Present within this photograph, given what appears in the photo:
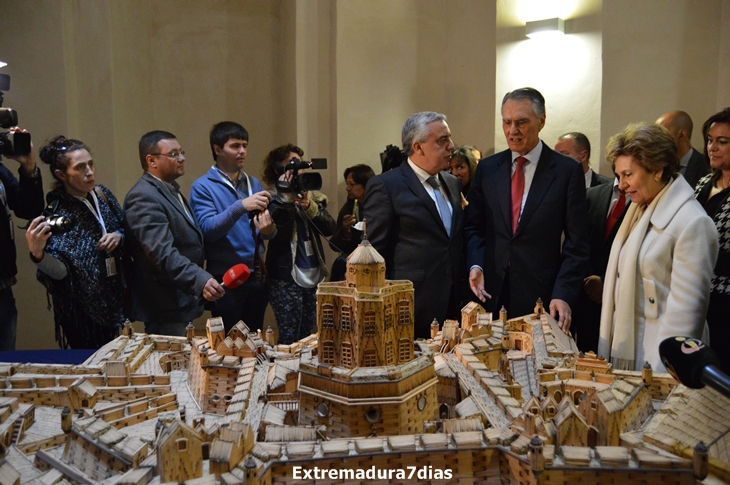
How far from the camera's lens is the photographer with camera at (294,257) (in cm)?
816

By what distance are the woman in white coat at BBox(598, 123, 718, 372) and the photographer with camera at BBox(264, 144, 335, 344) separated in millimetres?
3784

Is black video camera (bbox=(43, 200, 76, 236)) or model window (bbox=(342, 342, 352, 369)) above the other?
black video camera (bbox=(43, 200, 76, 236))

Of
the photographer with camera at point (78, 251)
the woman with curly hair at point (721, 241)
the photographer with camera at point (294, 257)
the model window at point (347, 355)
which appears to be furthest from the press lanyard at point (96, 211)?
the woman with curly hair at point (721, 241)

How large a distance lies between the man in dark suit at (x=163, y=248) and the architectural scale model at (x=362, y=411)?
586mm

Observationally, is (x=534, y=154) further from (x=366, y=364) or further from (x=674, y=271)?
(x=366, y=364)

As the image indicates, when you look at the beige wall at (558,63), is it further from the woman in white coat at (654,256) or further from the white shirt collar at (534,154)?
the woman in white coat at (654,256)

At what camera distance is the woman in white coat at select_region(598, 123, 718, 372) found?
17.7 ft

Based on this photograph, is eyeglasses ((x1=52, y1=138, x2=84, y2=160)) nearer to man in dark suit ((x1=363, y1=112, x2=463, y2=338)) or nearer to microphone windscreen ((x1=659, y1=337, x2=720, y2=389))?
man in dark suit ((x1=363, y1=112, x2=463, y2=338))

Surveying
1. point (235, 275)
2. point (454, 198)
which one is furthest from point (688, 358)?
point (235, 275)

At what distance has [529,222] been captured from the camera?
7070 mm

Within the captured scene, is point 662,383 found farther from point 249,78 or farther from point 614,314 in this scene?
point 249,78

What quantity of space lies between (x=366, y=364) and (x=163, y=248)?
3096 mm

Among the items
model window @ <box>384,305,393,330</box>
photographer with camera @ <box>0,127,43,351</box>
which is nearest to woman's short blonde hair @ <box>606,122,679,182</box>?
model window @ <box>384,305,393,330</box>

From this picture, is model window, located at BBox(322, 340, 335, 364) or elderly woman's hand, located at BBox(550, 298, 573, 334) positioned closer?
model window, located at BBox(322, 340, 335, 364)
